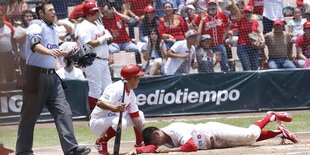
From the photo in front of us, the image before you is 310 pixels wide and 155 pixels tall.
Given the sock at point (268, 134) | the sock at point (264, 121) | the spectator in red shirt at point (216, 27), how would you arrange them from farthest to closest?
the spectator in red shirt at point (216, 27)
the sock at point (264, 121)
the sock at point (268, 134)

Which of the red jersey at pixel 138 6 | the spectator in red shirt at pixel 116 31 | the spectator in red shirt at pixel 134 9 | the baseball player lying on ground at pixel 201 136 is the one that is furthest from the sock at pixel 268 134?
the red jersey at pixel 138 6

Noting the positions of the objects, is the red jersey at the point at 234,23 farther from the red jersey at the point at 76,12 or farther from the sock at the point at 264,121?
the sock at the point at 264,121

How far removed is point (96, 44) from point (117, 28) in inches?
164

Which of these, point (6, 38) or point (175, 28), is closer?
point (6, 38)

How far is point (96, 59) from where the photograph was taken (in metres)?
12.2

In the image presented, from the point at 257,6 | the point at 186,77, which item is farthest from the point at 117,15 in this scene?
the point at 257,6

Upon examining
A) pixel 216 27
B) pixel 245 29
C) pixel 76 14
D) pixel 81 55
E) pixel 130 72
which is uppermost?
pixel 81 55

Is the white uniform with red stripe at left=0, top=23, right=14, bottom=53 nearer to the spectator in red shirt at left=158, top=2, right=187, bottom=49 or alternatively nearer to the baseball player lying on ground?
the spectator in red shirt at left=158, top=2, right=187, bottom=49

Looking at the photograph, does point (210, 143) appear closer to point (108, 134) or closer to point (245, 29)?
point (108, 134)

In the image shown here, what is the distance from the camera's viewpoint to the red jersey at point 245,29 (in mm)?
16266

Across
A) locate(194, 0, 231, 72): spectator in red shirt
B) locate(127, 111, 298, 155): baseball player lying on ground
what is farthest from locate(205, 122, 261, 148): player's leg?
locate(194, 0, 231, 72): spectator in red shirt

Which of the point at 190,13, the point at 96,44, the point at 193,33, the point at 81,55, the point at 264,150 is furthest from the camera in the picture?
the point at 190,13

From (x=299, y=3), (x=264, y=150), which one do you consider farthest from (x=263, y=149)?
(x=299, y=3)

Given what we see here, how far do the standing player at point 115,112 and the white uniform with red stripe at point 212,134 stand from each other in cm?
49
